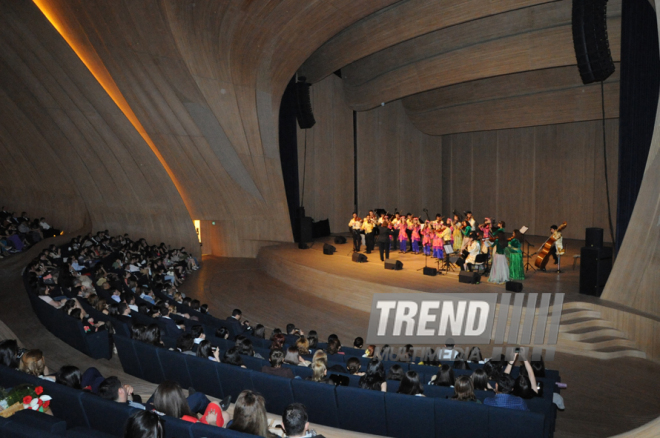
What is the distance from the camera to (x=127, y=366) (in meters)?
6.11

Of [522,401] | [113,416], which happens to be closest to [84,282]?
[113,416]

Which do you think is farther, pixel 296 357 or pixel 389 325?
pixel 389 325

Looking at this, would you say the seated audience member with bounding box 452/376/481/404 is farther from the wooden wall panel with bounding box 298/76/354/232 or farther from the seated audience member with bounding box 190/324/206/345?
the wooden wall panel with bounding box 298/76/354/232

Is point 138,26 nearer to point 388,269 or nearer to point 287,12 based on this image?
point 287,12

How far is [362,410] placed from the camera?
4.53 metres

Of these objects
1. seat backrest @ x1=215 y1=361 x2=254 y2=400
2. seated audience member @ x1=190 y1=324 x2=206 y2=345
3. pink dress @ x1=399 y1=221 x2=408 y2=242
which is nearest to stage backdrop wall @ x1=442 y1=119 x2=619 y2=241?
pink dress @ x1=399 y1=221 x2=408 y2=242

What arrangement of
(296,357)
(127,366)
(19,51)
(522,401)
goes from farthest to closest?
(19,51) < (127,366) < (296,357) < (522,401)

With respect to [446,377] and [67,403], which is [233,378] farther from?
[446,377]

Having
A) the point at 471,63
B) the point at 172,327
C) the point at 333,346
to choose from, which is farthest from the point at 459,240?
the point at 172,327

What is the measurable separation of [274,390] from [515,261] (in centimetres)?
771

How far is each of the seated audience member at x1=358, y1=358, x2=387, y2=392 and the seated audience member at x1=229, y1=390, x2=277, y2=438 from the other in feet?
5.48

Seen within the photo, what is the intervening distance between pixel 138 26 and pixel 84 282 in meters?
6.85

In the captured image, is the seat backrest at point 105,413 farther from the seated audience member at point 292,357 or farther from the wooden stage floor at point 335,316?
the seated audience member at point 292,357

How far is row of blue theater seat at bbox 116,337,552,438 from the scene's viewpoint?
3.98 meters
